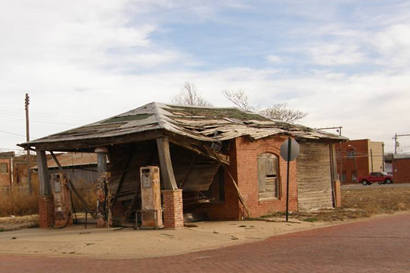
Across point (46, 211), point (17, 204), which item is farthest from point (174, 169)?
point (17, 204)

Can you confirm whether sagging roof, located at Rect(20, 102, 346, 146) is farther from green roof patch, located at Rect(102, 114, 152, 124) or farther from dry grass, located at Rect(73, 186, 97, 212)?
dry grass, located at Rect(73, 186, 97, 212)

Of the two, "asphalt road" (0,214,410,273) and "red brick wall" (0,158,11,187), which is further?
"red brick wall" (0,158,11,187)

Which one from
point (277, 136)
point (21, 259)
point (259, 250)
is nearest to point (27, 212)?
point (277, 136)

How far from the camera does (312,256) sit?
412 inches

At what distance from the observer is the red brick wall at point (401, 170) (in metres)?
66.9

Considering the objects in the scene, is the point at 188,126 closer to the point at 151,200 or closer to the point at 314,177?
the point at 151,200

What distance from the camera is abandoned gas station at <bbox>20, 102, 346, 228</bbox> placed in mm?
15688

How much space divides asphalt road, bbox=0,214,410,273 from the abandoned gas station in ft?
12.9

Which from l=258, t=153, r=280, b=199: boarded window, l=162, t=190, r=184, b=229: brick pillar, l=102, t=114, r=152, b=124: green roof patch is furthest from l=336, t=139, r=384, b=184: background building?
l=162, t=190, r=184, b=229: brick pillar

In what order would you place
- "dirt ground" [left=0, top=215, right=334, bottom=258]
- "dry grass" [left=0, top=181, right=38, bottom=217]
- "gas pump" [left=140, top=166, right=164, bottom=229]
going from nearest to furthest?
"dirt ground" [left=0, top=215, right=334, bottom=258] → "gas pump" [left=140, top=166, right=164, bottom=229] → "dry grass" [left=0, top=181, right=38, bottom=217]

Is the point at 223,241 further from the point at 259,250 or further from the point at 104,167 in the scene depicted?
the point at 104,167

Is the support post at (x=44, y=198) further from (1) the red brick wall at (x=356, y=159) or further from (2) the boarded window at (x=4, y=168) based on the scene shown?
(1) the red brick wall at (x=356, y=159)

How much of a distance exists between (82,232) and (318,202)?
11.2 meters

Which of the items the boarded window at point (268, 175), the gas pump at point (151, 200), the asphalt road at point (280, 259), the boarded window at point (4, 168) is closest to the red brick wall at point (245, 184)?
the boarded window at point (268, 175)
